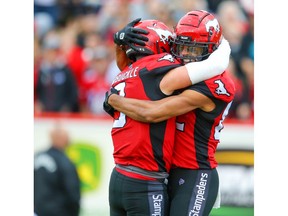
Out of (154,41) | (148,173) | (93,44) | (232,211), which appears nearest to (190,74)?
(154,41)

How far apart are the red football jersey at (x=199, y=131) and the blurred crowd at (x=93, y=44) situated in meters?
2.81

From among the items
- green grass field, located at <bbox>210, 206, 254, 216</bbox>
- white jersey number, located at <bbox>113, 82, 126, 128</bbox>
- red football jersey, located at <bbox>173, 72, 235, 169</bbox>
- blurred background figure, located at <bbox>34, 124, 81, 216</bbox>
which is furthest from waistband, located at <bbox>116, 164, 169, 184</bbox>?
blurred background figure, located at <bbox>34, 124, 81, 216</bbox>

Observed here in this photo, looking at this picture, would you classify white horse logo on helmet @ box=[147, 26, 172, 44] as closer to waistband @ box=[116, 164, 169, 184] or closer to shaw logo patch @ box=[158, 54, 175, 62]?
shaw logo patch @ box=[158, 54, 175, 62]

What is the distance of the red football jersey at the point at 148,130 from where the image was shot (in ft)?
14.0

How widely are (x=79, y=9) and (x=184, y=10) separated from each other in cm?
Answer: 126

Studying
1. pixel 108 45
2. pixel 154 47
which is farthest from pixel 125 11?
pixel 154 47

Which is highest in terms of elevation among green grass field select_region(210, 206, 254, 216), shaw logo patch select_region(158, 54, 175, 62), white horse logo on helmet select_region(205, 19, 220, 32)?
white horse logo on helmet select_region(205, 19, 220, 32)

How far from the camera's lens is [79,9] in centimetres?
786

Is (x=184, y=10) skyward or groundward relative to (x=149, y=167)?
skyward

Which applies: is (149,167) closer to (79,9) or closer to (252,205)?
(252,205)

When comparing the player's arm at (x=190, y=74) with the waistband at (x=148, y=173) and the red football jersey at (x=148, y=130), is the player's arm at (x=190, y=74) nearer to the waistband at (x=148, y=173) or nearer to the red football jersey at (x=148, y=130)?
the red football jersey at (x=148, y=130)

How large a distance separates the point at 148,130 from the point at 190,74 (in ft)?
1.42

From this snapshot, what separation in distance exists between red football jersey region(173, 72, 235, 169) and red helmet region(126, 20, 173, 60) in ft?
1.37

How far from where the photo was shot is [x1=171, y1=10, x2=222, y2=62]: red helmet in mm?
4352
